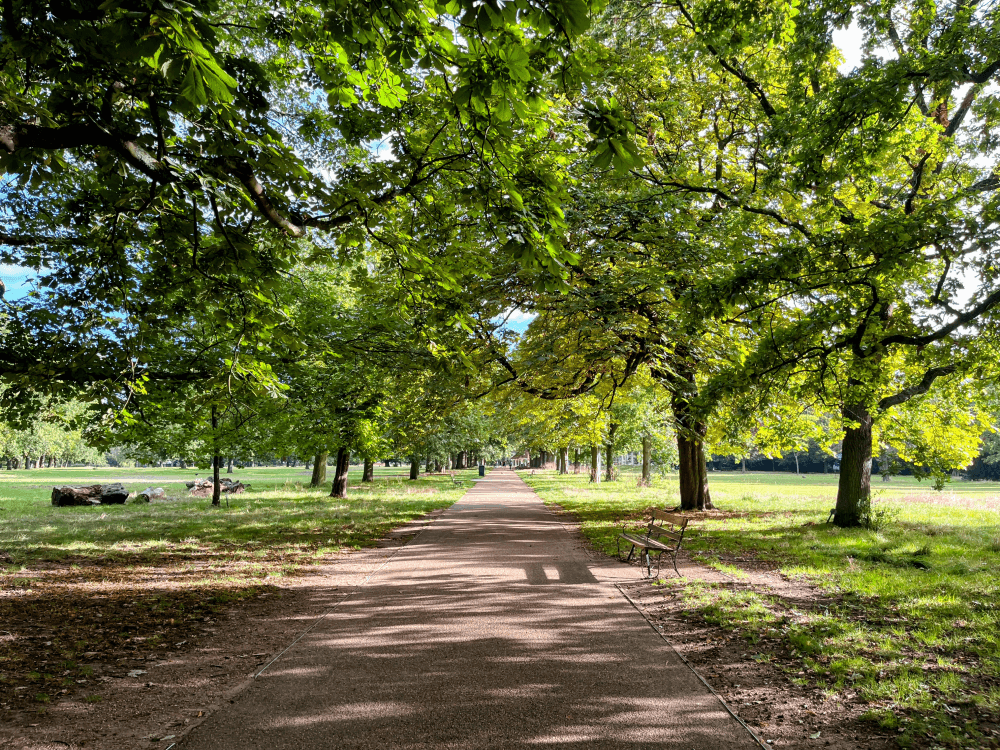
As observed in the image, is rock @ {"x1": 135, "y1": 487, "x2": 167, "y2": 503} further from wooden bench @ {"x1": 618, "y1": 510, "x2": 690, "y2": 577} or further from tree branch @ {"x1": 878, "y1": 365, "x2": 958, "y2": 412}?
tree branch @ {"x1": 878, "y1": 365, "x2": 958, "y2": 412}

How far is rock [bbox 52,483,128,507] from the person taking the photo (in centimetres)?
2145

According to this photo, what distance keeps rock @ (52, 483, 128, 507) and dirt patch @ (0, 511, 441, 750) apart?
1548 centimetres

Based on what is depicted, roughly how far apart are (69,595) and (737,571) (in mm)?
9459

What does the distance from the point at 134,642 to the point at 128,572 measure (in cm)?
400

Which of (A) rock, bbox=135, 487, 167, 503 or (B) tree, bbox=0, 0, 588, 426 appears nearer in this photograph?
(B) tree, bbox=0, 0, 588, 426

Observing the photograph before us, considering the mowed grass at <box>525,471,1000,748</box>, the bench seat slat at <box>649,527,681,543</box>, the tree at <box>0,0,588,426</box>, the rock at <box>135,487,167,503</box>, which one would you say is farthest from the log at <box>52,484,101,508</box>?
the bench seat slat at <box>649,527,681,543</box>

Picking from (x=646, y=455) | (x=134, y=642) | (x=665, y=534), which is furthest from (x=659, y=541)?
(x=646, y=455)

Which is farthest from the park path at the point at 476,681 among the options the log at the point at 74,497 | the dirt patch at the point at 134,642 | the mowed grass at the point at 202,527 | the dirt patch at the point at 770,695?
the log at the point at 74,497

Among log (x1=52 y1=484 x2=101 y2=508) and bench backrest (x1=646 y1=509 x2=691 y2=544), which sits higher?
bench backrest (x1=646 y1=509 x2=691 y2=544)

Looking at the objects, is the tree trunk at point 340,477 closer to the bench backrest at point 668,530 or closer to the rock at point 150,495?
the rock at point 150,495

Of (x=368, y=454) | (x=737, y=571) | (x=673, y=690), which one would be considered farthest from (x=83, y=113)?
(x=368, y=454)

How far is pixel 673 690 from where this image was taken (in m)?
4.32

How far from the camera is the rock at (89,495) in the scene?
70.4 feet

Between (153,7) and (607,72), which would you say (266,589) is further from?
(607,72)
